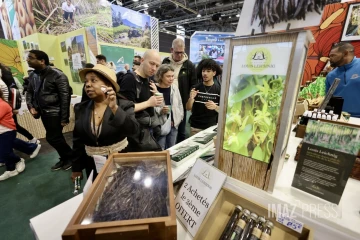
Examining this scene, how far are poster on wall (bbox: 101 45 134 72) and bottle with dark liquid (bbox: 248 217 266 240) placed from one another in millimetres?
5441

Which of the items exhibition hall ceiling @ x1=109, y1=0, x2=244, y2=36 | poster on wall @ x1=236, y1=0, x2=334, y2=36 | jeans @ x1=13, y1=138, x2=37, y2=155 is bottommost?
jeans @ x1=13, y1=138, x2=37, y2=155

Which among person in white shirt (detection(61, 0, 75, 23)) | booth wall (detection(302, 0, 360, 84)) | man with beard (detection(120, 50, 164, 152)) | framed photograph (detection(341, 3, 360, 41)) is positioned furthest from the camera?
person in white shirt (detection(61, 0, 75, 23))

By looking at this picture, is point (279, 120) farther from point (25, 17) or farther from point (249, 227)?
point (25, 17)

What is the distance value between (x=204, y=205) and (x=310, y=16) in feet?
2.34

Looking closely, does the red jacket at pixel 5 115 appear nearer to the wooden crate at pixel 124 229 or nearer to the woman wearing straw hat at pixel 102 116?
the woman wearing straw hat at pixel 102 116

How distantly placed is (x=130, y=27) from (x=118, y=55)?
1981mm

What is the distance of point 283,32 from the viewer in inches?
21.9

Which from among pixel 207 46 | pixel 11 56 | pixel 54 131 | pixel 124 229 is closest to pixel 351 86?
pixel 124 229

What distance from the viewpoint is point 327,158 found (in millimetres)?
606

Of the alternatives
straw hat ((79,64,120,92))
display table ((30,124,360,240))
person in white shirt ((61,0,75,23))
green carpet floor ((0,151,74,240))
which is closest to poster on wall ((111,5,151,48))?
person in white shirt ((61,0,75,23))

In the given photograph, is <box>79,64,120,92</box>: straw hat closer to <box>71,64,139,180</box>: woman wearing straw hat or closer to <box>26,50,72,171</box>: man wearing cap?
<box>71,64,139,180</box>: woman wearing straw hat

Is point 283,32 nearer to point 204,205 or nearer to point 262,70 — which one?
point 262,70

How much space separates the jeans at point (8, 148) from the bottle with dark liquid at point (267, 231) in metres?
3.06

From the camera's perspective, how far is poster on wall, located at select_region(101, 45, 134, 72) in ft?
16.8
